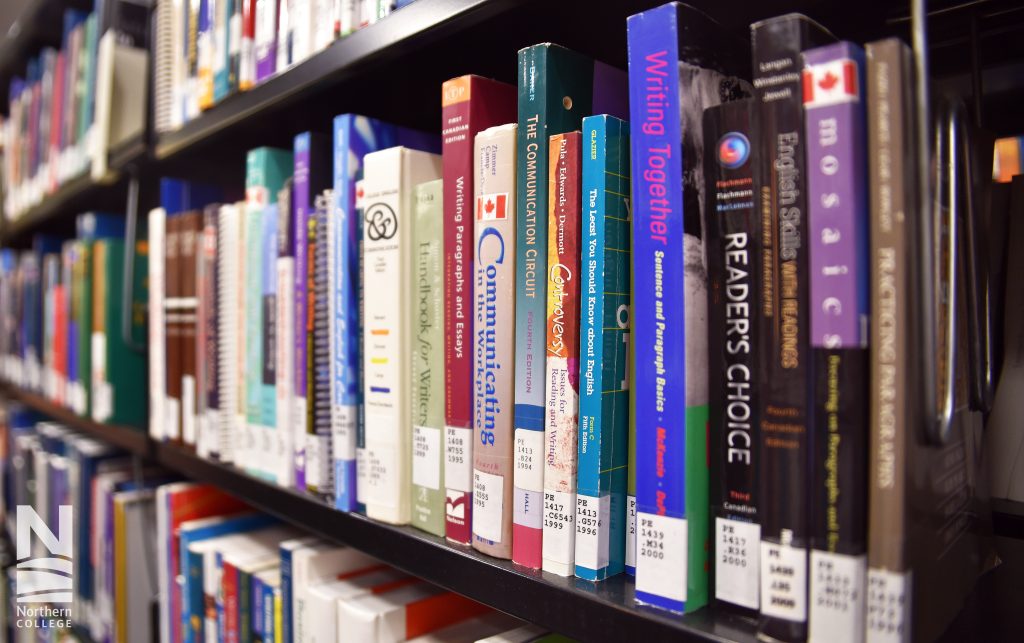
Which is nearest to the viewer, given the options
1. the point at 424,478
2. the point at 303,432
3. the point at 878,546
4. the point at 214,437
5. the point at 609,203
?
the point at 878,546

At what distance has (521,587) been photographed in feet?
1.70

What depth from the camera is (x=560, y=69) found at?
527mm

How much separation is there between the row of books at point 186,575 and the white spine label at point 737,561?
230 millimetres

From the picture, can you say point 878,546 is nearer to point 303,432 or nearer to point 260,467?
point 303,432

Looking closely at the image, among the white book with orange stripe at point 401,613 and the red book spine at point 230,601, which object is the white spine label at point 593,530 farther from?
the red book spine at point 230,601

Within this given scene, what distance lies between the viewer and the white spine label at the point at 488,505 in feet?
1.80

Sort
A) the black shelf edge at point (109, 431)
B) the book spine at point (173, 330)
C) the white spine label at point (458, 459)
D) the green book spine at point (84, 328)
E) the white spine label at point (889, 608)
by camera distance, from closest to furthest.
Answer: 1. the white spine label at point (889, 608)
2. the white spine label at point (458, 459)
3. the book spine at point (173, 330)
4. the black shelf edge at point (109, 431)
5. the green book spine at point (84, 328)

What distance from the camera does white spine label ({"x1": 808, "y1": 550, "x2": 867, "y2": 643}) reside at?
0.37 meters

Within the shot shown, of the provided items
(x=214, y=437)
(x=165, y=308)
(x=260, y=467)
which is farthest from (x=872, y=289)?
(x=165, y=308)

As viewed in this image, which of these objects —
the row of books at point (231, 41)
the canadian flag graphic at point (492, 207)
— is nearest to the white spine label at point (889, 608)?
the canadian flag graphic at point (492, 207)

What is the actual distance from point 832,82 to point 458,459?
15.5 inches

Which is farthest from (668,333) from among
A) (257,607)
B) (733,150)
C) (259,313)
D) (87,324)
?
(87,324)

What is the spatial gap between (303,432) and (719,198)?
527mm

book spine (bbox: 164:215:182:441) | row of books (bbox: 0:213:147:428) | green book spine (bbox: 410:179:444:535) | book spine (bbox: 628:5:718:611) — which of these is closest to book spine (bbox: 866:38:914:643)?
book spine (bbox: 628:5:718:611)
